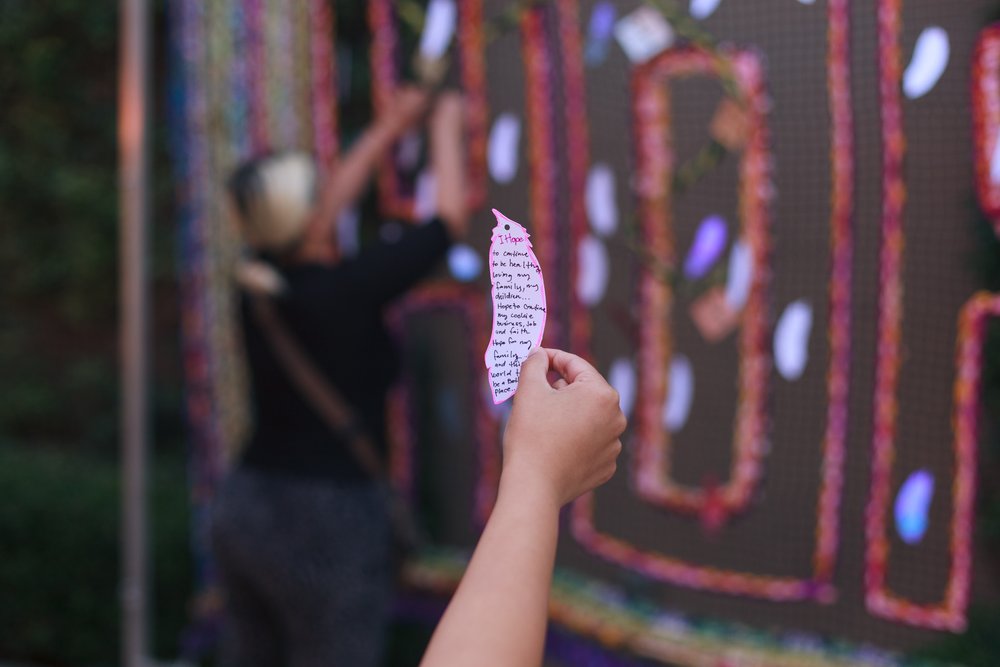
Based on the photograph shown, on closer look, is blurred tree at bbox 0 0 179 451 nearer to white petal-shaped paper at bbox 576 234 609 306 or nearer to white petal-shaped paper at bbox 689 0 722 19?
white petal-shaped paper at bbox 576 234 609 306

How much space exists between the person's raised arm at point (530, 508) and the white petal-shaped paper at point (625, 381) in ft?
4.42

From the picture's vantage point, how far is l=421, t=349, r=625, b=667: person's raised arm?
77 centimetres

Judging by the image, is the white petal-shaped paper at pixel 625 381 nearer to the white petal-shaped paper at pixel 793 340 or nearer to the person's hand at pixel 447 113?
the white petal-shaped paper at pixel 793 340

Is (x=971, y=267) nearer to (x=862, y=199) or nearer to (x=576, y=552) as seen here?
(x=862, y=199)

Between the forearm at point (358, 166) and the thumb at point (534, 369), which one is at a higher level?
the forearm at point (358, 166)

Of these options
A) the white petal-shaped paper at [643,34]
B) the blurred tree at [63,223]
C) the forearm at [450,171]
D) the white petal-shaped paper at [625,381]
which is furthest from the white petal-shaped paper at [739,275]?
the blurred tree at [63,223]

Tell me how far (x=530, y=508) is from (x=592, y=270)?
5.08 feet

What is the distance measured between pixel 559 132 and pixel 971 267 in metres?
0.94

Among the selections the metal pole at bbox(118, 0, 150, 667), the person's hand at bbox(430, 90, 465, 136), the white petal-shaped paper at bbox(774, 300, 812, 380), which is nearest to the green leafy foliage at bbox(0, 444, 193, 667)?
the metal pole at bbox(118, 0, 150, 667)

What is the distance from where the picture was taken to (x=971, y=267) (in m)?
1.88

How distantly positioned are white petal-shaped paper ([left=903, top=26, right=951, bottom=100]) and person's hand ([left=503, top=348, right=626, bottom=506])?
3.58 ft

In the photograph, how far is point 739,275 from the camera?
6.84 feet

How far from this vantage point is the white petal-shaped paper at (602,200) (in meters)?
2.30

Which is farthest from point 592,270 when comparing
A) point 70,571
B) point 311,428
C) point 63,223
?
point 63,223
